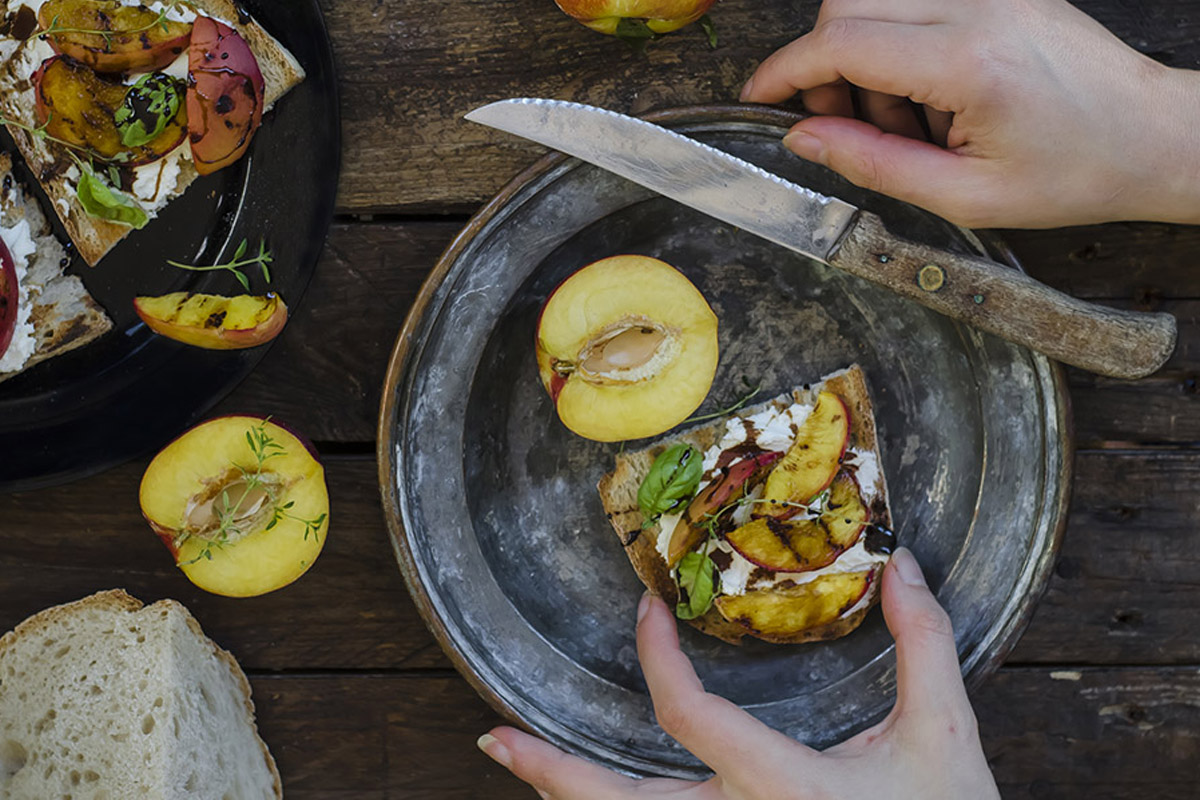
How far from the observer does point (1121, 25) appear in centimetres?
154

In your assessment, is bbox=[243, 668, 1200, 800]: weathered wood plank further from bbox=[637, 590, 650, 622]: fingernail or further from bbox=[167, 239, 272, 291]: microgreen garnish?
bbox=[167, 239, 272, 291]: microgreen garnish

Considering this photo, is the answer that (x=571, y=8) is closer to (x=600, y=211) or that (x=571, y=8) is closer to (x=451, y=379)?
(x=600, y=211)


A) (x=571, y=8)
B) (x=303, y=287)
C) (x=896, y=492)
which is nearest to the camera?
(x=571, y=8)

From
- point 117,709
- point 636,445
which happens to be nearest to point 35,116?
point 117,709

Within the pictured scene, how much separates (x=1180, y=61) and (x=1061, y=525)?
786 millimetres

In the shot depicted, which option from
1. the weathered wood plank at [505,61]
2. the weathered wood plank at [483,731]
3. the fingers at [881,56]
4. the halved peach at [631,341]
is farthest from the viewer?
the weathered wood plank at [483,731]

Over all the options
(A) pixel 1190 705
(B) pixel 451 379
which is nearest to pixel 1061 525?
(A) pixel 1190 705

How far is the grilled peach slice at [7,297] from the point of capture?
1479mm

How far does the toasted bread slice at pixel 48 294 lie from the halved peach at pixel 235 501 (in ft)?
0.79

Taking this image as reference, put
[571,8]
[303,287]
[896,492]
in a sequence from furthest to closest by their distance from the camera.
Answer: [896,492] → [303,287] → [571,8]

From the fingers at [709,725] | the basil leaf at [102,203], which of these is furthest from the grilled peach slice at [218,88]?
the fingers at [709,725]

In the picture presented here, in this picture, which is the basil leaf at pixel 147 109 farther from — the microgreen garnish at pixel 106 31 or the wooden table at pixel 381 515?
the wooden table at pixel 381 515

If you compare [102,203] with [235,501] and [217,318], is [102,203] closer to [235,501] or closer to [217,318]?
[217,318]

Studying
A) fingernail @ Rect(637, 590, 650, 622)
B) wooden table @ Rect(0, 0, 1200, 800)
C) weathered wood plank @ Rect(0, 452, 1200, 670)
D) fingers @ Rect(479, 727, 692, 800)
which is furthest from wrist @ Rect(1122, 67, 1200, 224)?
fingers @ Rect(479, 727, 692, 800)
